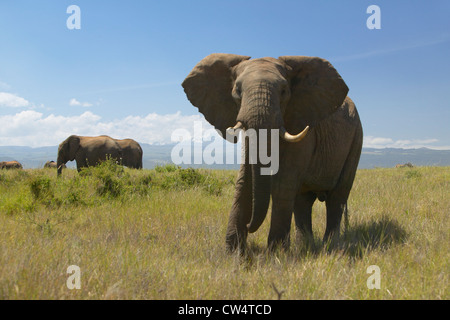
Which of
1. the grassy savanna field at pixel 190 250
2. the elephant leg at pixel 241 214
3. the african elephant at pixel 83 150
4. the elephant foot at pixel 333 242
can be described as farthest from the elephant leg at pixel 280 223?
the african elephant at pixel 83 150

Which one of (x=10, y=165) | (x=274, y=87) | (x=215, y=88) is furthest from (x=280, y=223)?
(x=10, y=165)

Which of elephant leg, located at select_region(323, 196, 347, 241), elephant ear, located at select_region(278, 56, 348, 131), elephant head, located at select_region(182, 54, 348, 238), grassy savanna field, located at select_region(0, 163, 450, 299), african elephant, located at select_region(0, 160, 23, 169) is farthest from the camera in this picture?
african elephant, located at select_region(0, 160, 23, 169)

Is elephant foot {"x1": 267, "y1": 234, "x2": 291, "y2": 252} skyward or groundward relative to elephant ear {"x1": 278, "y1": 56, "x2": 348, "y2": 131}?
groundward

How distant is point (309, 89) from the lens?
5078 millimetres

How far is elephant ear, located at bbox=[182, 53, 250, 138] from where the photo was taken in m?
5.10

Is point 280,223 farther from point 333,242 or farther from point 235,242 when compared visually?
point 333,242

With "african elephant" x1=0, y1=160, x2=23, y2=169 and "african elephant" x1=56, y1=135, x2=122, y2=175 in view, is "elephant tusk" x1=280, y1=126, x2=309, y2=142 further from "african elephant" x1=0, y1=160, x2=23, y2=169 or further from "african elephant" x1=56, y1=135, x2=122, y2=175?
"african elephant" x1=0, y1=160, x2=23, y2=169

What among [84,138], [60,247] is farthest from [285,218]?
[84,138]

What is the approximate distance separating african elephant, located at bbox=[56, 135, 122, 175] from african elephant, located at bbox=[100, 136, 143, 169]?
10.3 feet

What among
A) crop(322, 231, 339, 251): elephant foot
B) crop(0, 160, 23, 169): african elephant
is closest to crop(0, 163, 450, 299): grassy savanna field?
crop(322, 231, 339, 251): elephant foot

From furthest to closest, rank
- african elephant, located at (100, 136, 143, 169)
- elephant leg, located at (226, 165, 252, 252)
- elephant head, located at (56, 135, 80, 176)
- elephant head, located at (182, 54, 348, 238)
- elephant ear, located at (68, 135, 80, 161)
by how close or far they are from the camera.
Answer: african elephant, located at (100, 136, 143, 169) → elephant ear, located at (68, 135, 80, 161) → elephant head, located at (56, 135, 80, 176) → elephant leg, located at (226, 165, 252, 252) → elephant head, located at (182, 54, 348, 238)

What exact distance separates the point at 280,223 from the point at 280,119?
1.38 m

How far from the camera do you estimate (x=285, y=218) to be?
4.72 metres
